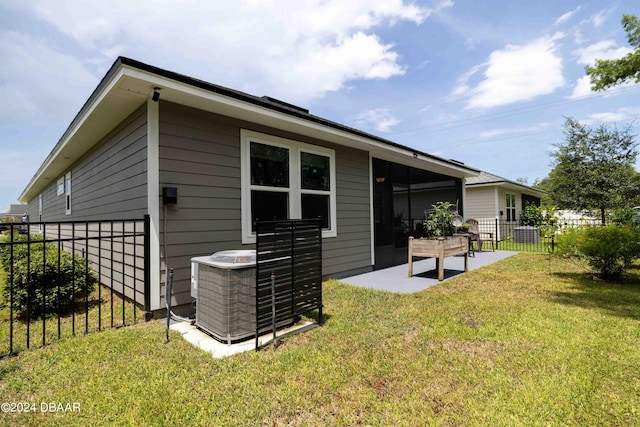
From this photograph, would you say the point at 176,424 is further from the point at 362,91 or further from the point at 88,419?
the point at 362,91

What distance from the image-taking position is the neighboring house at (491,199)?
539 inches

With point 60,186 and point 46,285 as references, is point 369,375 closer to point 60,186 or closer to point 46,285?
point 46,285

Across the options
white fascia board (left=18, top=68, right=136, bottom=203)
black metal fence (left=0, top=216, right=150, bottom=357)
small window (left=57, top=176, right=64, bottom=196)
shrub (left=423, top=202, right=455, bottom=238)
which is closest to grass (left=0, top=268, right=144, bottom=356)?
black metal fence (left=0, top=216, right=150, bottom=357)

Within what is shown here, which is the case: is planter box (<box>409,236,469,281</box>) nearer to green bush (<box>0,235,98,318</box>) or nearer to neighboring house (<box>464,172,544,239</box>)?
green bush (<box>0,235,98,318</box>)

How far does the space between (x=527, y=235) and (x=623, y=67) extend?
692 centimetres

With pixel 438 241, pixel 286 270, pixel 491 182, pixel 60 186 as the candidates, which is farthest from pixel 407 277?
pixel 60 186

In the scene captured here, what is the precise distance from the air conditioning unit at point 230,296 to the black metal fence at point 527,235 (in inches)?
253

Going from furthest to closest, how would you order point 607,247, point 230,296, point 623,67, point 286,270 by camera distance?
point 623,67, point 607,247, point 286,270, point 230,296

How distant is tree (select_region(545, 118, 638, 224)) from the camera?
1034 cm

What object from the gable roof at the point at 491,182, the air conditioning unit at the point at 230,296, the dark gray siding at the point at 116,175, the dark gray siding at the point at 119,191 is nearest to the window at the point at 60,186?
the dark gray siding at the point at 116,175

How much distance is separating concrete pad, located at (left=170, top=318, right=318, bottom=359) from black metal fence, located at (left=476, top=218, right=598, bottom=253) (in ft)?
19.6

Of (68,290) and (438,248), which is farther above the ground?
(438,248)

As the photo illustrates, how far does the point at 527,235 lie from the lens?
1184 cm

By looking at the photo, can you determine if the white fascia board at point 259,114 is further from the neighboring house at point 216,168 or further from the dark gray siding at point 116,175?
the dark gray siding at point 116,175
